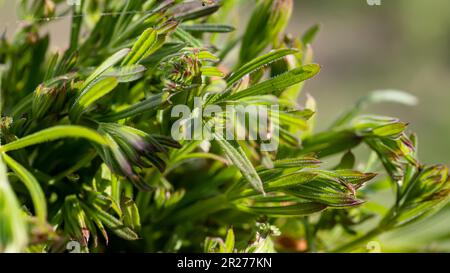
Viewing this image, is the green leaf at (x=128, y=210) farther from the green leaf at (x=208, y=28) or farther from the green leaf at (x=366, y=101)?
the green leaf at (x=366, y=101)

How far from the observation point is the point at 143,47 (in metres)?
0.47

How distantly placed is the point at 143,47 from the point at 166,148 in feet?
0.24

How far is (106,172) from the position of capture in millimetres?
512

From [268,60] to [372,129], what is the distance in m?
0.13

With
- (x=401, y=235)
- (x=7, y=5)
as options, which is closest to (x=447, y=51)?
(x=401, y=235)

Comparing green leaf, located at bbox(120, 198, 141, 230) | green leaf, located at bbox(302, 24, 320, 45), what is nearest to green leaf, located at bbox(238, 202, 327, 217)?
green leaf, located at bbox(120, 198, 141, 230)

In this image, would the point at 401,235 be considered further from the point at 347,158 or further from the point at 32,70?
the point at 32,70

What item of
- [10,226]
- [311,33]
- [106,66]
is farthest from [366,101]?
[10,226]

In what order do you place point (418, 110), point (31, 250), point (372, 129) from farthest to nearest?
point (418, 110) < point (372, 129) < point (31, 250)

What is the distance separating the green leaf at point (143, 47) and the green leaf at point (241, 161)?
8 centimetres

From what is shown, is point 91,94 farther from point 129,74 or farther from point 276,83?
point 276,83

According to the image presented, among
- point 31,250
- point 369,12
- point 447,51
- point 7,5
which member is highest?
point 369,12

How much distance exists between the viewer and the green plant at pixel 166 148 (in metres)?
0.45

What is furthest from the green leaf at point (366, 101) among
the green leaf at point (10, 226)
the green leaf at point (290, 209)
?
the green leaf at point (10, 226)
